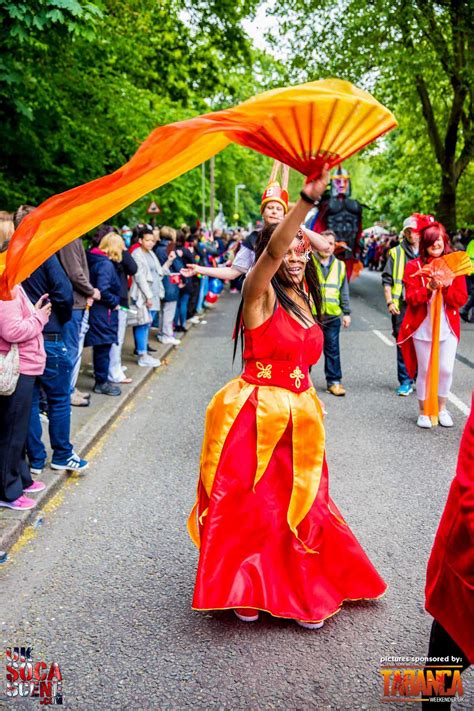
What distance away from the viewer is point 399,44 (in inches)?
773

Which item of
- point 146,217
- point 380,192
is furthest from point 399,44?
point 380,192

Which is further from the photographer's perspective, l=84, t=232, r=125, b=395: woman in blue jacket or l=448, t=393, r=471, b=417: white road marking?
l=84, t=232, r=125, b=395: woman in blue jacket

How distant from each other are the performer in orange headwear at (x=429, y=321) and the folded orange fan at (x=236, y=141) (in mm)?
4743

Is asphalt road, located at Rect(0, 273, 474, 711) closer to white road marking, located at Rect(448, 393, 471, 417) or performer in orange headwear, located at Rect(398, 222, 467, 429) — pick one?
performer in orange headwear, located at Rect(398, 222, 467, 429)

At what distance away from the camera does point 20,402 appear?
4930 mm

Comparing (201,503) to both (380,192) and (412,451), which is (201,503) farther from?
(380,192)

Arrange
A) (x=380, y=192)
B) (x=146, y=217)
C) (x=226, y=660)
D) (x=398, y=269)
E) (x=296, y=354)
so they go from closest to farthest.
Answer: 1. (x=226, y=660)
2. (x=296, y=354)
3. (x=398, y=269)
4. (x=146, y=217)
5. (x=380, y=192)

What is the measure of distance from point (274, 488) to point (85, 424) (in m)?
4.07

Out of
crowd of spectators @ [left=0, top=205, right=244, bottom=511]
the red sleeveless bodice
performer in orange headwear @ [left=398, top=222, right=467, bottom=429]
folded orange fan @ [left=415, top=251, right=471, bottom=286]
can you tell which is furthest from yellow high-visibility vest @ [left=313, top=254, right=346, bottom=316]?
the red sleeveless bodice

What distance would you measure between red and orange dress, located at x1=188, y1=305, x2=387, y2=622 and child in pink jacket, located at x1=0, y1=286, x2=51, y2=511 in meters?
1.77

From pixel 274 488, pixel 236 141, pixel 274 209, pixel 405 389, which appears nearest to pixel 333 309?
pixel 405 389

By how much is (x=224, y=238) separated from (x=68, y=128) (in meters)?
16.7

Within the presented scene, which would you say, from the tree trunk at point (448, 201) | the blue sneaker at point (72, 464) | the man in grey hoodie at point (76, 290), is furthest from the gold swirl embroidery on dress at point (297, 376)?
the tree trunk at point (448, 201)

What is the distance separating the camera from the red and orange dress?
3.50 metres
